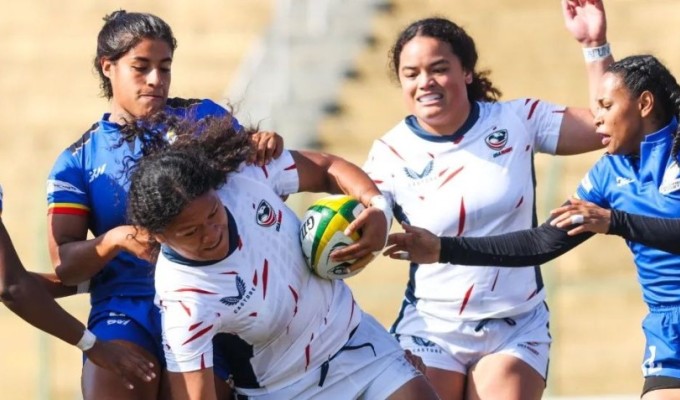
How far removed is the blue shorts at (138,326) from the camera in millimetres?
5527

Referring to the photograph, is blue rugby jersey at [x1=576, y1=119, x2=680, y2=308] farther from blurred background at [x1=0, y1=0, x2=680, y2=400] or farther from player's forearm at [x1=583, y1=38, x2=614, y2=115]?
blurred background at [x1=0, y1=0, x2=680, y2=400]

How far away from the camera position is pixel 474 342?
6.24 meters

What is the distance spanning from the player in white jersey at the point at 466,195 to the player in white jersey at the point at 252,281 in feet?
1.77

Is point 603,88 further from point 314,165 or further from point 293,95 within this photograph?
point 293,95

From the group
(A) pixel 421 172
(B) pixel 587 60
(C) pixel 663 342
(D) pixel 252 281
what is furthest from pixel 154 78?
(C) pixel 663 342

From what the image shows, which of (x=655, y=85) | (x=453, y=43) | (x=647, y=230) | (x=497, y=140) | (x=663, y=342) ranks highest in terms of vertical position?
(x=453, y=43)

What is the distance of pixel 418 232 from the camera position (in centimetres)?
577

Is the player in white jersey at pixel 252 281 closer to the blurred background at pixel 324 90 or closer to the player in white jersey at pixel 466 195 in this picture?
the player in white jersey at pixel 466 195

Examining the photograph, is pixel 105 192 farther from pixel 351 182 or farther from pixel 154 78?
pixel 351 182

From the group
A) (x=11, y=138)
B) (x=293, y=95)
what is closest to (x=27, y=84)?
(x=11, y=138)

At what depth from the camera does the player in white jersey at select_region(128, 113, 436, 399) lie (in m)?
5.10

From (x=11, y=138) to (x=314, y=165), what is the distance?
8.87 m

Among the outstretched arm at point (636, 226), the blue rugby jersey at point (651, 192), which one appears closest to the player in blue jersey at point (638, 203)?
the blue rugby jersey at point (651, 192)

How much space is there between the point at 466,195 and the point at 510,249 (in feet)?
1.58
